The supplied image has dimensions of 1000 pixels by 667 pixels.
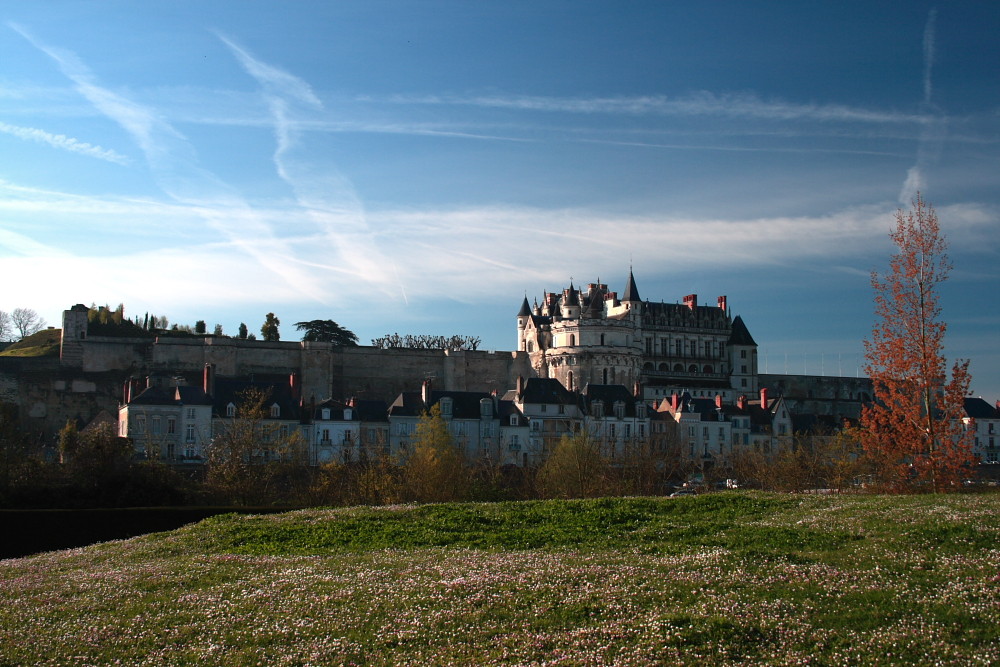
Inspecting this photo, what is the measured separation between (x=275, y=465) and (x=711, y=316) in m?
57.2

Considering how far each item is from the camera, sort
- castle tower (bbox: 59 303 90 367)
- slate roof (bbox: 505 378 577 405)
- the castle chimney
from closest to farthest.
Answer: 1. the castle chimney
2. slate roof (bbox: 505 378 577 405)
3. castle tower (bbox: 59 303 90 367)

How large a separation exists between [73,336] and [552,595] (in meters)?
63.5

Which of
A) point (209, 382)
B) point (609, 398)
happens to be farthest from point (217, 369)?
point (609, 398)

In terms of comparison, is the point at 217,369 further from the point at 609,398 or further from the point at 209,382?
the point at 609,398

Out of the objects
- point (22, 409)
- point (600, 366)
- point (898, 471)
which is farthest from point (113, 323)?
point (898, 471)

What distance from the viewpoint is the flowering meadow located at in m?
9.14

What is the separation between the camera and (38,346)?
73875 mm

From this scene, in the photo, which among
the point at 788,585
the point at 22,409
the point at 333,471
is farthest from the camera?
the point at 22,409

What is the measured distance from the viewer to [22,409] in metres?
64.2

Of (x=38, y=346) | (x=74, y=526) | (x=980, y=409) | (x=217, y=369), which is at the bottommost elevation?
(x=74, y=526)

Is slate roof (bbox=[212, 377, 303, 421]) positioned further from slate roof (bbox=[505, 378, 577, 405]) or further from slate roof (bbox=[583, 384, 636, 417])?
slate roof (bbox=[583, 384, 636, 417])

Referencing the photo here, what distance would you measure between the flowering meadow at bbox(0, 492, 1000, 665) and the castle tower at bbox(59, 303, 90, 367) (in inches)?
2157

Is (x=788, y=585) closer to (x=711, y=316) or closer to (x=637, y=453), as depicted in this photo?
(x=637, y=453)

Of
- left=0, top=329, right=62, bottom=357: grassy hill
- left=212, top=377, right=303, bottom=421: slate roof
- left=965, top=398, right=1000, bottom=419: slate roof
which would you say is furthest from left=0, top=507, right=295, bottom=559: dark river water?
left=965, top=398, right=1000, bottom=419: slate roof
